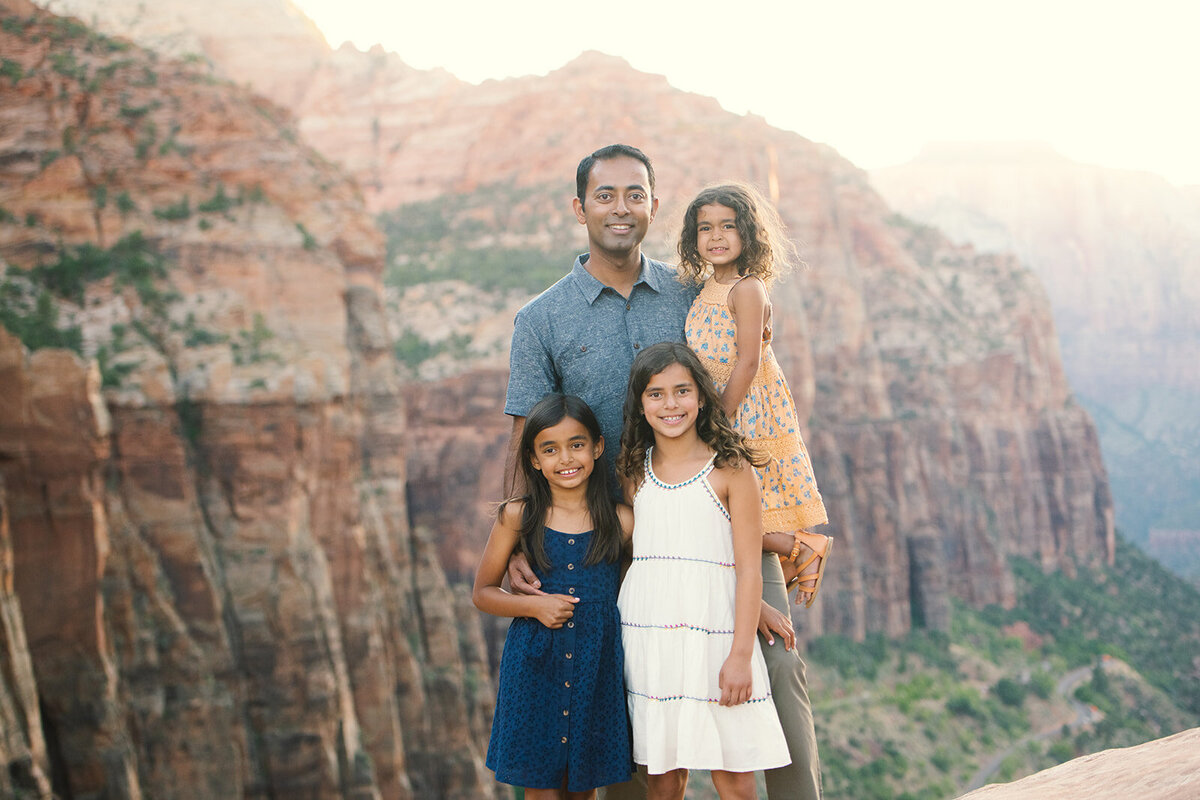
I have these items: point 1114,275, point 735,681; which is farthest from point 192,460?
point 1114,275

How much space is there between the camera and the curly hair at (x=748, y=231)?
16.8ft

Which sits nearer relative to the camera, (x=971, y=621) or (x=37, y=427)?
(x=37, y=427)

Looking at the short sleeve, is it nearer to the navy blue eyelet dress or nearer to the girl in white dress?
the girl in white dress

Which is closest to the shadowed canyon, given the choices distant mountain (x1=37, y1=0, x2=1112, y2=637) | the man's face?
the man's face

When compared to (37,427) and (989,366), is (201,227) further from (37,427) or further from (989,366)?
(989,366)

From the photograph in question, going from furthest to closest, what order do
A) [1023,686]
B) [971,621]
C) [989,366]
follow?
1. [989,366]
2. [971,621]
3. [1023,686]

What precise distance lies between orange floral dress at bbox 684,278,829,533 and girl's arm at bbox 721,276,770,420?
0.09m

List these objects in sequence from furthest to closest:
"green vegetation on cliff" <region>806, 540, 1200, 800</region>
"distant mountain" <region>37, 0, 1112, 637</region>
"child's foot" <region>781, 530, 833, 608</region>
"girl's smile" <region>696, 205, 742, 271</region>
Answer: "distant mountain" <region>37, 0, 1112, 637</region> < "green vegetation on cliff" <region>806, 540, 1200, 800</region> < "girl's smile" <region>696, 205, 742, 271</region> < "child's foot" <region>781, 530, 833, 608</region>

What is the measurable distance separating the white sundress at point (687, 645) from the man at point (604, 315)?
0.53 meters

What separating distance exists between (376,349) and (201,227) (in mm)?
5079

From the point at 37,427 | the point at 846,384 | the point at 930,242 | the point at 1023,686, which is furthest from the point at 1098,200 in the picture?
the point at 37,427

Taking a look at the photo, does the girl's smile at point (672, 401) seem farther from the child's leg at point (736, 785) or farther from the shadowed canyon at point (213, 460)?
the child's leg at point (736, 785)

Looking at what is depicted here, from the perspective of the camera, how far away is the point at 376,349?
2212 centimetres

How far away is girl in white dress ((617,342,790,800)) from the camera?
14.6 ft
